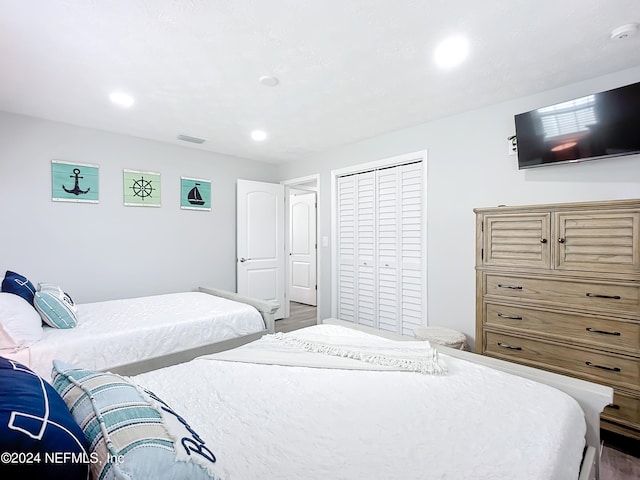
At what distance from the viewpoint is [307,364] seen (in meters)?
1.63

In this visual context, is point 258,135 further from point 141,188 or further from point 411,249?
point 411,249

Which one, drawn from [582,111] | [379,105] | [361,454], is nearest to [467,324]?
[582,111]

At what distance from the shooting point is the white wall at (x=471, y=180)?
2.41 m

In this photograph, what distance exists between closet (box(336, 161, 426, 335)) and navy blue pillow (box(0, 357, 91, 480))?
10.5ft

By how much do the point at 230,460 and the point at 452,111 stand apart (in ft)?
10.5

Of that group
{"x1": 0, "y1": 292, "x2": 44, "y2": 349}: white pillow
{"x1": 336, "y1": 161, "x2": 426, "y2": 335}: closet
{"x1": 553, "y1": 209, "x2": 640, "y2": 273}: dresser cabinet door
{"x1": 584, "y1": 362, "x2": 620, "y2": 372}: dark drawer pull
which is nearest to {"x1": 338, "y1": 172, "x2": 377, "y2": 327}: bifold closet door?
{"x1": 336, "y1": 161, "x2": 426, "y2": 335}: closet

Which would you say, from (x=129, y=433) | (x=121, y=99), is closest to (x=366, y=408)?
(x=129, y=433)

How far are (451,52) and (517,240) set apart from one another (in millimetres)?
1370

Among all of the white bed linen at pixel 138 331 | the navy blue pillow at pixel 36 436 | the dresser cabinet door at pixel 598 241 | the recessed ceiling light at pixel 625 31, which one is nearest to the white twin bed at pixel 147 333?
the white bed linen at pixel 138 331

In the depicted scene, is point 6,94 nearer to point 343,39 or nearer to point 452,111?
point 343,39

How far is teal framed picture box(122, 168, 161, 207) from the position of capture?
3.77m

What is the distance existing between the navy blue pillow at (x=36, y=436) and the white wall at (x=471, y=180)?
307 centimetres

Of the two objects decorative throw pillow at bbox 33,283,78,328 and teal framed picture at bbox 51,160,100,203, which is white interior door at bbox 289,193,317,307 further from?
decorative throw pillow at bbox 33,283,78,328

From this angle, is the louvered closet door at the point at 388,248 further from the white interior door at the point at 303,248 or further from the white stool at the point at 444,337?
the white interior door at the point at 303,248
